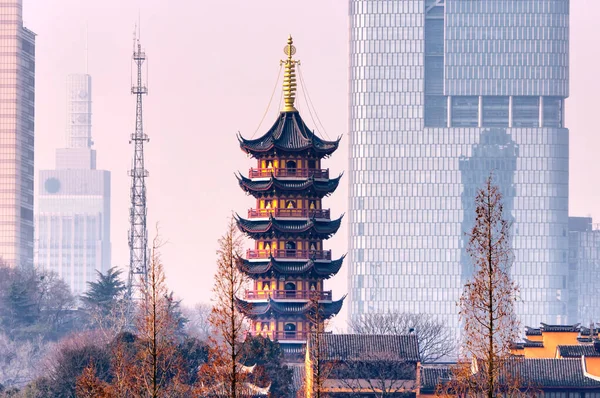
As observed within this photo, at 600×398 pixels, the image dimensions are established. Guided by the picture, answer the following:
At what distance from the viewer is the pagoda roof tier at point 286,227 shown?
17862 centimetres

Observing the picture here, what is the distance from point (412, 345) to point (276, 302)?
26931 millimetres

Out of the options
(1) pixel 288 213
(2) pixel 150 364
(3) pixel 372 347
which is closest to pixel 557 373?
(3) pixel 372 347

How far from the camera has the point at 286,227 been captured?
179m

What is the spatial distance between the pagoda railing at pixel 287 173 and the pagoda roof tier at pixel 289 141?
1.54 metres

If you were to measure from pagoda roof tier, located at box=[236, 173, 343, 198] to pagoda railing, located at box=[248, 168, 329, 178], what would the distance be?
74cm

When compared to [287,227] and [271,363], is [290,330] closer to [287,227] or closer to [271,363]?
[287,227]

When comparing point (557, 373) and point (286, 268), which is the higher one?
point (286, 268)

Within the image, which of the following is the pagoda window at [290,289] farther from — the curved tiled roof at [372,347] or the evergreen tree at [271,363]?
the curved tiled roof at [372,347]

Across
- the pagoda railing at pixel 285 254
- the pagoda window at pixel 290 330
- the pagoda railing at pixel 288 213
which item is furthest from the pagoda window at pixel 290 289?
the pagoda railing at pixel 288 213

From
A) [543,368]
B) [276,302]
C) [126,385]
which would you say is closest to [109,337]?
[276,302]

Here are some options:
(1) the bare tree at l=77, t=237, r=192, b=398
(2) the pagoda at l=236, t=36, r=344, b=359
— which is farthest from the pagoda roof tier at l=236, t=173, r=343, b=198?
(1) the bare tree at l=77, t=237, r=192, b=398

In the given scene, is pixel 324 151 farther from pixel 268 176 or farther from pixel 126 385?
pixel 126 385

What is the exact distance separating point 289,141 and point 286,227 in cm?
795

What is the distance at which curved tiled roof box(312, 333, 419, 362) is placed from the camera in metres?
151
